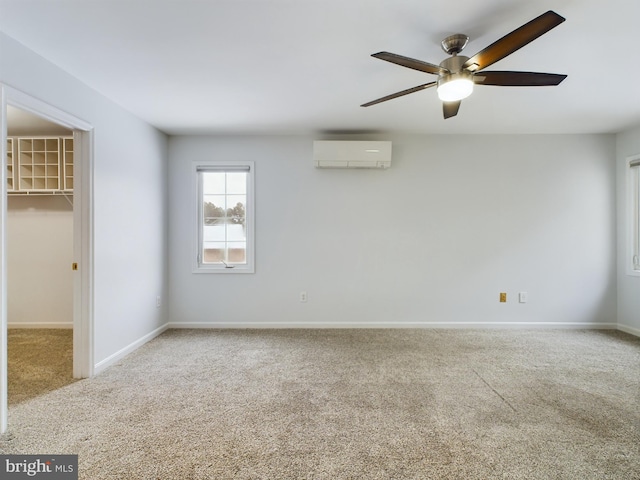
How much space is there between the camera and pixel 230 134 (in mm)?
3836

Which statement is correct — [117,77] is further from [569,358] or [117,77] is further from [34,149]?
[569,358]

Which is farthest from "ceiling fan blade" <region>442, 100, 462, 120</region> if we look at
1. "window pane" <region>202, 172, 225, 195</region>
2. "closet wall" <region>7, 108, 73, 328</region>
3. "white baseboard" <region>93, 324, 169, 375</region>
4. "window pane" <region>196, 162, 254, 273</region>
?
"closet wall" <region>7, 108, 73, 328</region>

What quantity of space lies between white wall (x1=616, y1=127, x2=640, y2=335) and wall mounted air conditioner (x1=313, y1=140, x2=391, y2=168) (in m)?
2.81

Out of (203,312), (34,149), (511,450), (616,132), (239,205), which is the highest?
(616,132)

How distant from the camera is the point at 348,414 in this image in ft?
6.56

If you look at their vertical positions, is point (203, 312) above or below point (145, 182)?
below

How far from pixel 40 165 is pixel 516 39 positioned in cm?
473

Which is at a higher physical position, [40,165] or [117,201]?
[40,165]

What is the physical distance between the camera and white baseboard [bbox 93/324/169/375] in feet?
8.64

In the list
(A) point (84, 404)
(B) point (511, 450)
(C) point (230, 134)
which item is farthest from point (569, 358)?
(C) point (230, 134)

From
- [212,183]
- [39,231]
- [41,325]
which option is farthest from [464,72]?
[41,325]

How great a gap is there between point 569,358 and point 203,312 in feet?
12.9

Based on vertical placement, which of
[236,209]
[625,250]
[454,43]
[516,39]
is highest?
[454,43]

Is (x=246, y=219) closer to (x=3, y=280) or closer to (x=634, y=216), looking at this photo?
(x=3, y=280)
